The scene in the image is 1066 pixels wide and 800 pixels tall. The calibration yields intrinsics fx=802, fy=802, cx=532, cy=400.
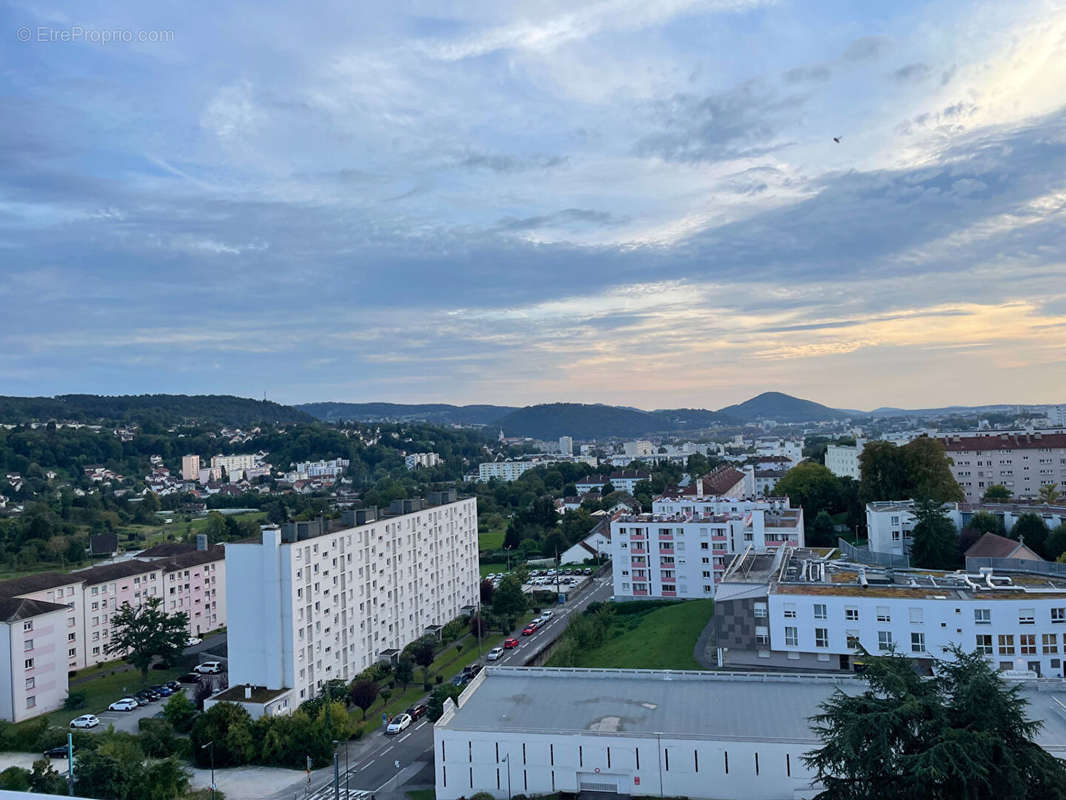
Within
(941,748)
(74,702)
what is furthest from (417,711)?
(941,748)

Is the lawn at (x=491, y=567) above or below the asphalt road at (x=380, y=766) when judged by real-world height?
below

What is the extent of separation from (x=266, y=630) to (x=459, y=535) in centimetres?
1774

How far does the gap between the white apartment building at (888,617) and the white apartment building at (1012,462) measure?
150ft

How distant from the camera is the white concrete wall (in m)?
21.6

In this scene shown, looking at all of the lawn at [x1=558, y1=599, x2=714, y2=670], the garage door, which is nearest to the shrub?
the lawn at [x1=558, y1=599, x2=714, y2=670]

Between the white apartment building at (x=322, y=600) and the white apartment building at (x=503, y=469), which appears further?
the white apartment building at (x=503, y=469)

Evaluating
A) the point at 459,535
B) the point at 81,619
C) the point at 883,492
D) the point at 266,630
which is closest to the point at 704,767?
the point at 266,630

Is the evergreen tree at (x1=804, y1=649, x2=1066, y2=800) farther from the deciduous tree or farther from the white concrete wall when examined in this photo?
the deciduous tree

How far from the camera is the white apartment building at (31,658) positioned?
112 ft

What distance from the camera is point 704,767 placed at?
72.1 feet

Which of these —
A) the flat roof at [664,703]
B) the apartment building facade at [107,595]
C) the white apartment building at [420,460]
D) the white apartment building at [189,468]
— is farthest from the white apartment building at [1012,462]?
the white apartment building at [189,468]

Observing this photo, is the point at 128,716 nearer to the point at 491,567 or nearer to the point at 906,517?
the point at 491,567

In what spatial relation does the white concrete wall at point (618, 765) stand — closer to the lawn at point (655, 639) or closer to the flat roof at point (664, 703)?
the flat roof at point (664, 703)

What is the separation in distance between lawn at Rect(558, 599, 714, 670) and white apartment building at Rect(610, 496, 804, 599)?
2194 millimetres
